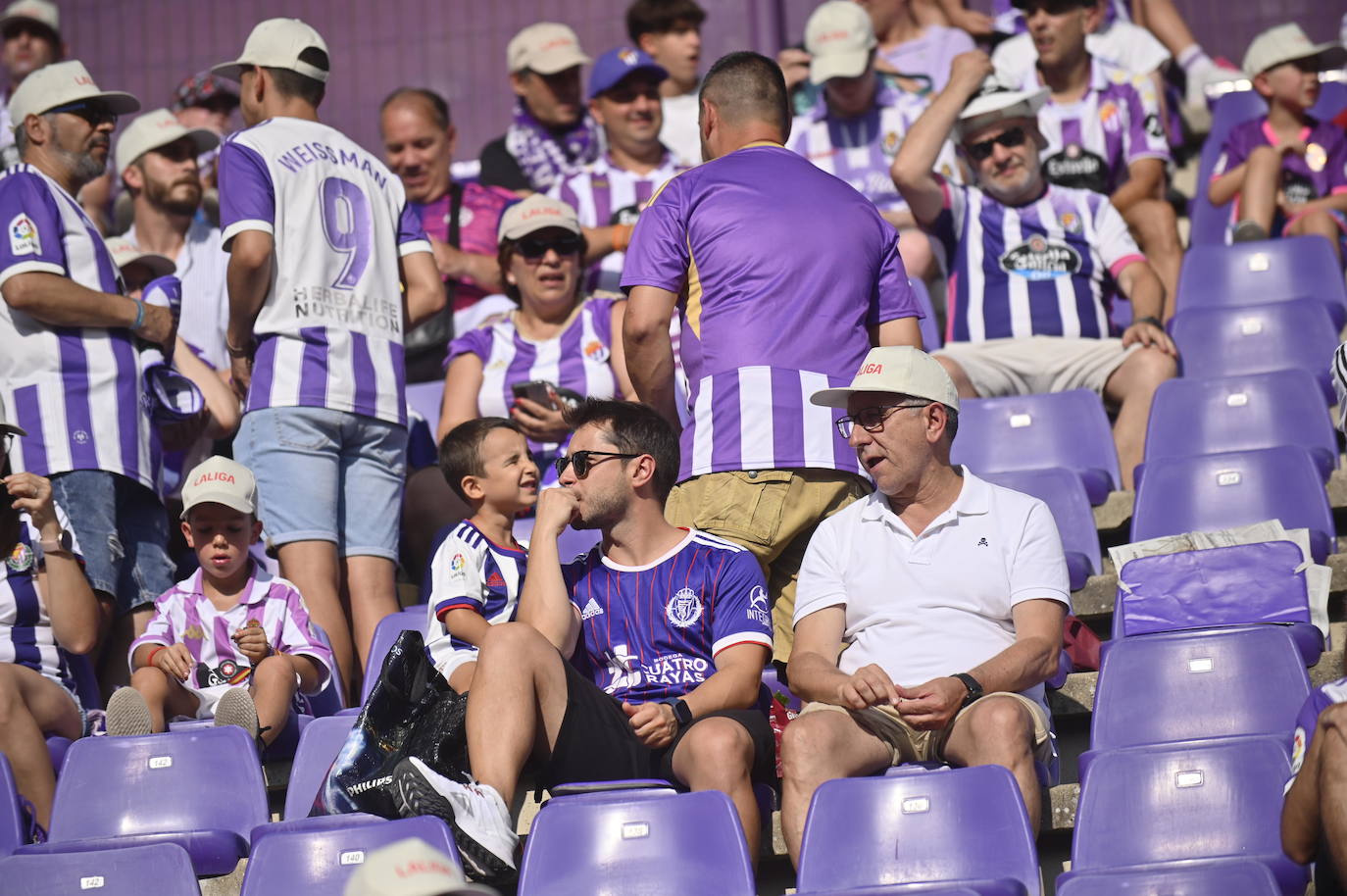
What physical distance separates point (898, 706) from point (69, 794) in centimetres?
194

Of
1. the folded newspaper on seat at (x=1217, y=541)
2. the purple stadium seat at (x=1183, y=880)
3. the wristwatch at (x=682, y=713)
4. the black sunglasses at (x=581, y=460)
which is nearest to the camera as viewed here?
the purple stadium seat at (x=1183, y=880)

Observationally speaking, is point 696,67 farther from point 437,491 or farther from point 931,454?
point 931,454

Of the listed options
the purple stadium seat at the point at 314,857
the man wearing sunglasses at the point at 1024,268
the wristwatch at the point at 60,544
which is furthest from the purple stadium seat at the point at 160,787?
the man wearing sunglasses at the point at 1024,268

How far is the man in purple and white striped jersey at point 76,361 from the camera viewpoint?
4926 millimetres

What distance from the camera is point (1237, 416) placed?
5.41 m

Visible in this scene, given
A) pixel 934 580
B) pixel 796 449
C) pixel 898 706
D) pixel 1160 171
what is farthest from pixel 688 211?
pixel 1160 171

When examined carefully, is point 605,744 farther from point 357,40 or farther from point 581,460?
point 357,40

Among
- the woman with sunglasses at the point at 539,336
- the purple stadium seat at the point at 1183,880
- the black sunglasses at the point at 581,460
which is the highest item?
the woman with sunglasses at the point at 539,336

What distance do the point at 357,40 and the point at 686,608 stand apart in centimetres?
665

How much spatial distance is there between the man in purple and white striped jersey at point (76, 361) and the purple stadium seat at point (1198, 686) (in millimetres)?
2625

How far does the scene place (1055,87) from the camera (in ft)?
24.5

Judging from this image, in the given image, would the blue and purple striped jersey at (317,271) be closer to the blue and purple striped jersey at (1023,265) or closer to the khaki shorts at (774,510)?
the khaki shorts at (774,510)

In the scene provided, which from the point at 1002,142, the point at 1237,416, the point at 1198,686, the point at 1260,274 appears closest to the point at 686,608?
the point at 1198,686

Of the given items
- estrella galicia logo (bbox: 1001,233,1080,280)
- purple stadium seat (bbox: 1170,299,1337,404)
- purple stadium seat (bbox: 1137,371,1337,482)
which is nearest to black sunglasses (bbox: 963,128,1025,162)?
estrella galicia logo (bbox: 1001,233,1080,280)
